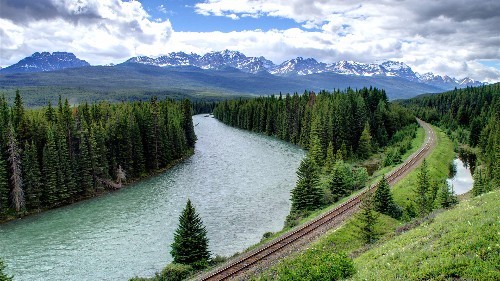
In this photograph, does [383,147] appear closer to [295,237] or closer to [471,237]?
[295,237]

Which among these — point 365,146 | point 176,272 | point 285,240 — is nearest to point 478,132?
point 365,146

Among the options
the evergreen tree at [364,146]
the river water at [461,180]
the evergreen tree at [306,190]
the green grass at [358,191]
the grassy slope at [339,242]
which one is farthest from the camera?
the evergreen tree at [364,146]

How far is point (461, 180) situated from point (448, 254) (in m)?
69.0

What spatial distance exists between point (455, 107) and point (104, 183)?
177509 mm

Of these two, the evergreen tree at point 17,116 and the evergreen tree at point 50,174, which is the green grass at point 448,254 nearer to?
the evergreen tree at point 50,174

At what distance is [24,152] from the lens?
61562mm

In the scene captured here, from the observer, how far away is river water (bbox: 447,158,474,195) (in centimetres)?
6919

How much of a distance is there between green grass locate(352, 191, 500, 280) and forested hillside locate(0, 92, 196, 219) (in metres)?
56.1

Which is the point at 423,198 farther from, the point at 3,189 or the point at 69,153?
the point at 69,153

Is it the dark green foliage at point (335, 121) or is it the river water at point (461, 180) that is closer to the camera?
the river water at point (461, 180)

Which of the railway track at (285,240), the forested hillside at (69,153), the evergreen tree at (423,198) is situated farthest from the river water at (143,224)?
the evergreen tree at (423,198)

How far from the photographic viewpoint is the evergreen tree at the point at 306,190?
181 feet

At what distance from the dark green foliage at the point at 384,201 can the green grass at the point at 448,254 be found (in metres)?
19.8

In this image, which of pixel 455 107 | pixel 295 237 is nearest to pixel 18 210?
pixel 295 237
